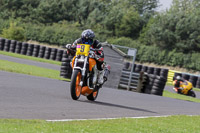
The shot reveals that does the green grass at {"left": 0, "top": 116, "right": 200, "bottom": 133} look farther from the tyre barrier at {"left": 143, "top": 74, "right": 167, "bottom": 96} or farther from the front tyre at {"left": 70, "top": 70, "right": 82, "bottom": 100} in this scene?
the tyre barrier at {"left": 143, "top": 74, "right": 167, "bottom": 96}

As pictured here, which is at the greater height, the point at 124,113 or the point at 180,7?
the point at 180,7

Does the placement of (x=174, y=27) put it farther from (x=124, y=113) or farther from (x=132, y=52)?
(x=124, y=113)

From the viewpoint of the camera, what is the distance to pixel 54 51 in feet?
115

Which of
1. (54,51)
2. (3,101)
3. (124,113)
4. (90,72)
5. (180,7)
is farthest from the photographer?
(180,7)

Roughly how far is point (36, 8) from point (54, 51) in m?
35.6

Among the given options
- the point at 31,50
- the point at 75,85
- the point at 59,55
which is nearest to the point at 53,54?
the point at 59,55

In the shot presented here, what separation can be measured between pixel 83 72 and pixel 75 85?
1.28ft

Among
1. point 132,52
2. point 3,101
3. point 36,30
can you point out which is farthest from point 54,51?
point 3,101

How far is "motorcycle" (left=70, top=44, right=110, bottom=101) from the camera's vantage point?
9570 mm

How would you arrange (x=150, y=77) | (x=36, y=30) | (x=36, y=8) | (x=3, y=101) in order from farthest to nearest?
(x=36, y=8) → (x=36, y=30) → (x=150, y=77) → (x=3, y=101)

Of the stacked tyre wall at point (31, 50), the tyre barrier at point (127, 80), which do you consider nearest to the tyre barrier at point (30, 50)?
the stacked tyre wall at point (31, 50)

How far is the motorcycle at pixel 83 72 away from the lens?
9570 mm

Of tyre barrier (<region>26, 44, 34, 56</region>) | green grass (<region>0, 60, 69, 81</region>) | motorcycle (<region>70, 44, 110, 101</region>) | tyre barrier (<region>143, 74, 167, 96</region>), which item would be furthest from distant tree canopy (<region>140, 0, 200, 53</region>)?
motorcycle (<region>70, 44, 110, 101</region>)

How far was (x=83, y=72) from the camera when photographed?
9648 millimetres
